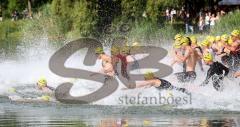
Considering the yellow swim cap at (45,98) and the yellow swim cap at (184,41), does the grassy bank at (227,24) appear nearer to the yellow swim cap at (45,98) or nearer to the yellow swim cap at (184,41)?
the yellow swim cap at (184,41)

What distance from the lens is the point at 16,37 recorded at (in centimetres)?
5491

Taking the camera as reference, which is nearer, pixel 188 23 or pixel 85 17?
pixel 85 17

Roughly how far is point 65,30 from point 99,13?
2.16m

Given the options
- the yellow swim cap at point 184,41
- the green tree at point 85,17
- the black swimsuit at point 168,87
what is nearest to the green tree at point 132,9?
the green tree at point 85,17

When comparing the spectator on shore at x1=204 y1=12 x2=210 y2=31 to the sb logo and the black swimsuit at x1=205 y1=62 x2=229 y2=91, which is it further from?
the black swimsuit at x1=205 y1=62 x2=229 y2=91

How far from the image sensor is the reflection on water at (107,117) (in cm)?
1962

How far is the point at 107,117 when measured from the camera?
21.2 m

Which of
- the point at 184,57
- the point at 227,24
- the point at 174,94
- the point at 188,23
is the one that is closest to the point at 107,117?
the point at 174,94

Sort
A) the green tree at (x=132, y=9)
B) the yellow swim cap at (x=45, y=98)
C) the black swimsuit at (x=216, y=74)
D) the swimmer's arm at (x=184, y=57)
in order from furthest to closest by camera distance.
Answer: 1. the green tree at (x=132, y=9)
2. the swimmer's arm at (x=184, y=57)
3. the yellow swim cap at (x=45, y=98)
4. the black swimsuit at (x=216, y=74)

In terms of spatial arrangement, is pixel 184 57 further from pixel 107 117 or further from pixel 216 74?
pixel 107 117

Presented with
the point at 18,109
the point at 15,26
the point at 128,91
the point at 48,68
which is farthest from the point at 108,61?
the point at 15,26

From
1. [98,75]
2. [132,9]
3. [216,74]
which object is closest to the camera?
[216,74]

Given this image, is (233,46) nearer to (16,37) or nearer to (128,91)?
(128,91)

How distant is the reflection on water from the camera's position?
773 inches
